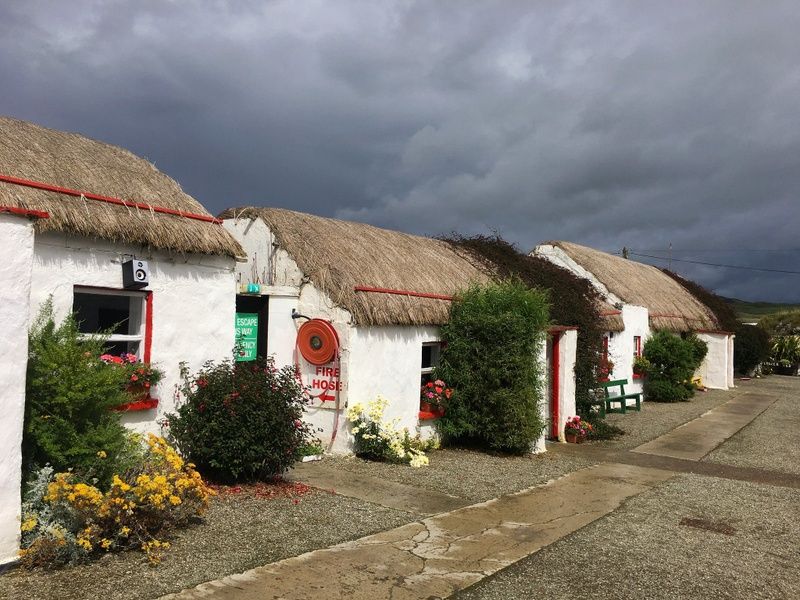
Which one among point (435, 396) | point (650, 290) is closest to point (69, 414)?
point (435, 396)

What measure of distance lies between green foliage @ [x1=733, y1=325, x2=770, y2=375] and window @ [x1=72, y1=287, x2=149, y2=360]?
28850 millimetres

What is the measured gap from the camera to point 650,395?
822 inches

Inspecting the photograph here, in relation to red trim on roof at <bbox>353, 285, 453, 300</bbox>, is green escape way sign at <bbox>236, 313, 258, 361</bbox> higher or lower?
lower

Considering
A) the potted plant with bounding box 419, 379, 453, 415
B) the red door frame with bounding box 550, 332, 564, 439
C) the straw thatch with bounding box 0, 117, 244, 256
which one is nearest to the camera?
the straw thatch with bounding box 0, 117, 244, 256

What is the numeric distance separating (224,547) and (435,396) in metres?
5.80

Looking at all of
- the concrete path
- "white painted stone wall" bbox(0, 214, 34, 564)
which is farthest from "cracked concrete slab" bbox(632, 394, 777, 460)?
"white painted stone wall" bbox(0, 214, 34, 564)

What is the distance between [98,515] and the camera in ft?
16.5

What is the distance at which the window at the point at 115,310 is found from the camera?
24.3 feet

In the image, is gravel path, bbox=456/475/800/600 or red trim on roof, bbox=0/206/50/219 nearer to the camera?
red trim on roof, bbox=0/206/50/219

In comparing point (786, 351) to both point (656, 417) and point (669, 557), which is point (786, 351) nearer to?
point (656, 417)

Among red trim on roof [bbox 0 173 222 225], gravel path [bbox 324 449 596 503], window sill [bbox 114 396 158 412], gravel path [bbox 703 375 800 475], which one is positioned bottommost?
gravel path [bbox 703 375 800 475]

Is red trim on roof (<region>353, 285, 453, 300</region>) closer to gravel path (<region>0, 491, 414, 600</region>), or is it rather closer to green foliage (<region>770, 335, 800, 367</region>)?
gravel path (<region>0, 491, 414, 600</region>)

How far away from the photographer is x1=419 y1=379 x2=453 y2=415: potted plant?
36.0 feet

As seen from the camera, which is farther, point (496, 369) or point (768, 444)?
point (768, 444)
